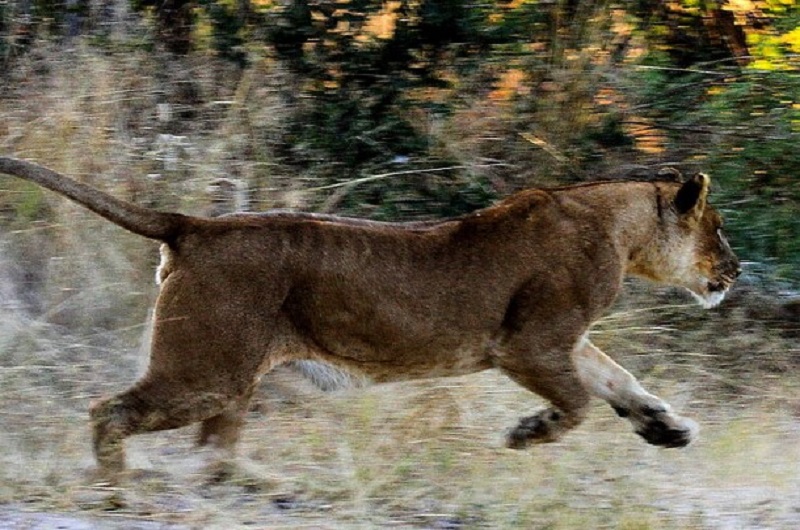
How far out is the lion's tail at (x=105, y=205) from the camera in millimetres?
5074

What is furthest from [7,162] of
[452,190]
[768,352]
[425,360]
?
[768,352]

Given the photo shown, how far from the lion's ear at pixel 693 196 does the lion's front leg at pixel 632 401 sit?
71 centimetres

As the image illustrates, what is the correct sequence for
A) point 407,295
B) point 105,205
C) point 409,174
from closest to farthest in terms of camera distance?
1. point 105,205
2. point 407,295
3. point 409,174

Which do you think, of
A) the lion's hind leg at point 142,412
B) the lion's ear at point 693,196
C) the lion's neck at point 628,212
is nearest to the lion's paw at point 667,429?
the lion's neck at point 628,212

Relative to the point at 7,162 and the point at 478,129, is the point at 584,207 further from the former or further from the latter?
the point at 478,129

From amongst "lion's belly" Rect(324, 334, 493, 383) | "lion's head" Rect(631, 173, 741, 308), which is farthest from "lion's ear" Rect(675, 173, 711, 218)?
"lion's belly" Rect(324, 334, 493, 383)

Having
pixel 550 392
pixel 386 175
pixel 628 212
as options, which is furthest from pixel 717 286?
pixel 386 175

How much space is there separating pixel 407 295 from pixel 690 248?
55.1 inches

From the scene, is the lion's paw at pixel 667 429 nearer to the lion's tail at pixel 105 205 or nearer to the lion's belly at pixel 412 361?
the lion's belly at pixel 412 361

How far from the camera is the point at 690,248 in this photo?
6.16 metres

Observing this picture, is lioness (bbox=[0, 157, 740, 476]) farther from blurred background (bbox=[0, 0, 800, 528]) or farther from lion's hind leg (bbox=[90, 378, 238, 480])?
blurred background (bbox=[0, 0, 800, 528])

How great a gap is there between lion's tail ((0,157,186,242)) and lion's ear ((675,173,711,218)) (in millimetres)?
2110

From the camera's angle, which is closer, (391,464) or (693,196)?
(391,464)

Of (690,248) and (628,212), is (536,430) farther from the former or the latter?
(690,248)
